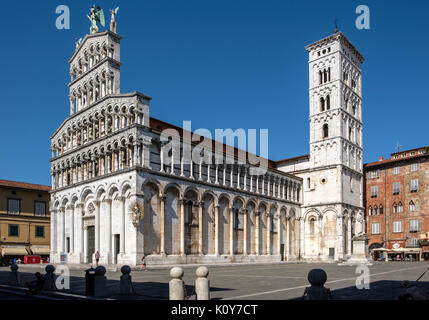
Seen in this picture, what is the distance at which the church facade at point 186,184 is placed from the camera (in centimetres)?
3641

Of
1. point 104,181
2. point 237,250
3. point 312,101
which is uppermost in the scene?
point 312,101

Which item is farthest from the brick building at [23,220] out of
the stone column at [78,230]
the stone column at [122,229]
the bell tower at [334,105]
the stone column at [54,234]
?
the bell tower at [334,105]

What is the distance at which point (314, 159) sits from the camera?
57812 mm

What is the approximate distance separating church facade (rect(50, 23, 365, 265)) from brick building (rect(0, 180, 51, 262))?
8.56 metres

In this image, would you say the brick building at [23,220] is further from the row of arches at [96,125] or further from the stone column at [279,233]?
the stone column at [279,233]

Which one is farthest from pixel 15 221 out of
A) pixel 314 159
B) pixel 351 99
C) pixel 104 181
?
pixel 351 99

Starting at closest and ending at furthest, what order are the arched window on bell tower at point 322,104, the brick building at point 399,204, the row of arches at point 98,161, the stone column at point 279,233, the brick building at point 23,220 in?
1. the row of arches at point 98,161
2. the brick building at point 23,220
3. the stone column at point 279,233
4. the brick building at point 399,204
5. the arched window on bell tower at point 322,104

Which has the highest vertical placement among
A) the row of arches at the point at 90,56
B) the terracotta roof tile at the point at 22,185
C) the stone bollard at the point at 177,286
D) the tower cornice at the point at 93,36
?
the tower cornice at the point at 93,36

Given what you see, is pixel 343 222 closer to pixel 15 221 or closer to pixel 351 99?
pixel 351 99

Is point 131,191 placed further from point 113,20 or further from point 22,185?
point 22,185

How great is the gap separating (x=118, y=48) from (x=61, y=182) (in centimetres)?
1522

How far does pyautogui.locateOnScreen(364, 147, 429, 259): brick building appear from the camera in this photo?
57.8m

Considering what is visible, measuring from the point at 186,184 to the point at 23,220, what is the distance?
25.1 meters

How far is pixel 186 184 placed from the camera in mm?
39688
